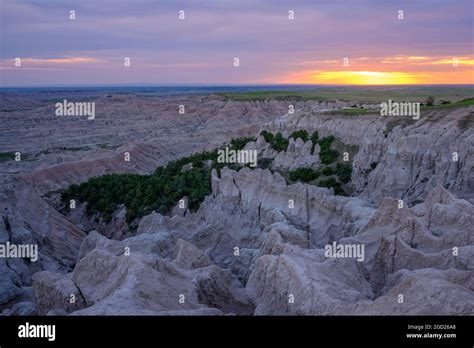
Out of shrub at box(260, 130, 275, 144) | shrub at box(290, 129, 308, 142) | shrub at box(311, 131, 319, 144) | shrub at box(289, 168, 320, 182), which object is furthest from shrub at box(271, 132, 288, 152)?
shrub at box(289, 168, 320, 182)

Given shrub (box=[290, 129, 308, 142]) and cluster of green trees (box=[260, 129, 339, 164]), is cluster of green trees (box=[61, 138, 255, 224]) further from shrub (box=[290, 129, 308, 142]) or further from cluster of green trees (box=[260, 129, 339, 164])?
shrub (box=[290, 129, 308, 142])

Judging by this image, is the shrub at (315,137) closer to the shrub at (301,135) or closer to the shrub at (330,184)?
the shrub at (301,135)

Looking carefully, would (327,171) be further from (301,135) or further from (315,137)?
(301,135)

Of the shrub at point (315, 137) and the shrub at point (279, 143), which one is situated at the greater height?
the shrub at point (315, 137)

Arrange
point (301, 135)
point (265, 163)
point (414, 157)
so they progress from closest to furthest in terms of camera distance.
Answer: point (414, 157) → point (265, 163) → point (301, 135)

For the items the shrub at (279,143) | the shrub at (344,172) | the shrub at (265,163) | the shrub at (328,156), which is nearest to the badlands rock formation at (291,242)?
the shrub at (328,156)

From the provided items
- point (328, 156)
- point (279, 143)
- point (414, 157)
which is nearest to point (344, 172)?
point (328, 156)
